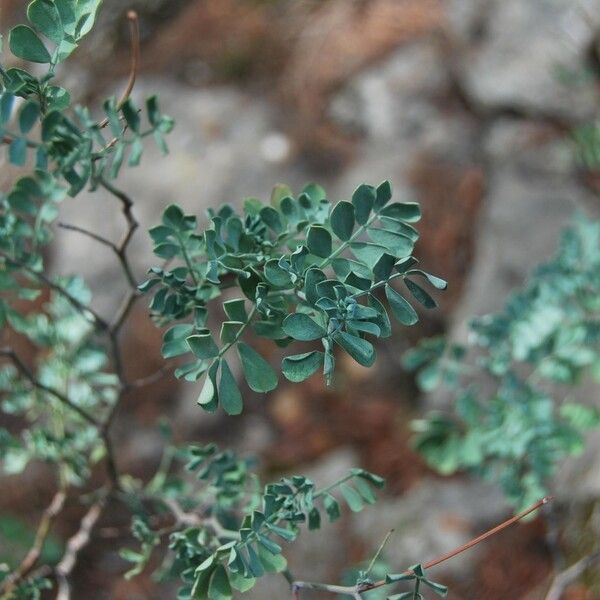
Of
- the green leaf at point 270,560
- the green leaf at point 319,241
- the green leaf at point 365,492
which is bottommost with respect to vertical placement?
the green leaf at point 270,560

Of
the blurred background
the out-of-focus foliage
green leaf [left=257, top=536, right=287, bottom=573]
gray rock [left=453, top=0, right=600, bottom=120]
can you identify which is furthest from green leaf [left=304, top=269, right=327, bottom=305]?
gray rock [left=453, top=0, right=600, bottom=120]

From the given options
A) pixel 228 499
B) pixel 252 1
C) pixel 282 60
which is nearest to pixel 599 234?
pixel 228 499

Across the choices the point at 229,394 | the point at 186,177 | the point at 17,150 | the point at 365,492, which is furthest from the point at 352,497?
the point at 186,177

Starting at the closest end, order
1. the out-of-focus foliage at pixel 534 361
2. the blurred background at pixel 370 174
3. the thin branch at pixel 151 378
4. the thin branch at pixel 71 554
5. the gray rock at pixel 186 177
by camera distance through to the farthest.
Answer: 1. the thin branch at pixel 151 378
2. the thin branch at pixel 71 554
3. the out-of-focus foliage at pixel 534 361
4. the blurred background at pixel 370 174
5. the gray rock at pixel 186 177

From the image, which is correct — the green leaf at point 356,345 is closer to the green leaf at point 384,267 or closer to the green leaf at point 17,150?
the green leaf at point 384,267

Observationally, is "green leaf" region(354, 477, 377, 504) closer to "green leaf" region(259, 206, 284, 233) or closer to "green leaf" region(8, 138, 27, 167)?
"green leaf" region(259, 206, 284, 233)

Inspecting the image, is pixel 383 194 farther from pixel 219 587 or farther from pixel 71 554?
pixel 71 554

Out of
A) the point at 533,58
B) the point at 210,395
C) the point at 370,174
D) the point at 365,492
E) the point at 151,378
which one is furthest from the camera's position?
the point at 533,58

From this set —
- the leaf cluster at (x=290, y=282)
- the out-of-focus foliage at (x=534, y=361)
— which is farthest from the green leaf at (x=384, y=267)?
the out-of-focus foliage at (x=534, y=361)
